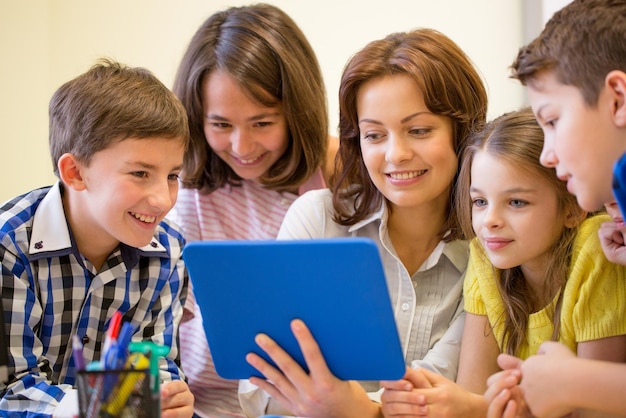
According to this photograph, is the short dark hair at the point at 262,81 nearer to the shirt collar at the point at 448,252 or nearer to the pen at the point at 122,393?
the shirt collar at the point at 448,252

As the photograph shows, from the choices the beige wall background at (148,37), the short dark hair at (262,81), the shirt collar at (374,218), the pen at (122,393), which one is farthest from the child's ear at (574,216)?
the beige wall background at (148,37)

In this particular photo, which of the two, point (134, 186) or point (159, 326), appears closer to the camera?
point (134, 186)

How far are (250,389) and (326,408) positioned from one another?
0.35m

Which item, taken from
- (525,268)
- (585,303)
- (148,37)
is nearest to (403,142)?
(525,268)

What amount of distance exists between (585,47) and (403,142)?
501 mm

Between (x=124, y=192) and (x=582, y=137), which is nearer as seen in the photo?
(x=582, y=137)

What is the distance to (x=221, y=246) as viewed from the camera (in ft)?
3.25

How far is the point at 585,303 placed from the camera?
1297mm

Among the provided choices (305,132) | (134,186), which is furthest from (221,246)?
(305,132)

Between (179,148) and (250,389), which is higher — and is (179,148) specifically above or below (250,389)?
above

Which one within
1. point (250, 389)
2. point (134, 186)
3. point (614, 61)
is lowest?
point (250, 389)

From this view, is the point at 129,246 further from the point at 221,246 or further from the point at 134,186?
the point at 221,246

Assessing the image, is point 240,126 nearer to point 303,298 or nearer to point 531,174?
point 531,174

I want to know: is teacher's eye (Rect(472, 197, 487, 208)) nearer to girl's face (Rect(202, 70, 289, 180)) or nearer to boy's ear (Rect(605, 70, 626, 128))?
boy's ear (Rect(605, 70, 626, 128))
